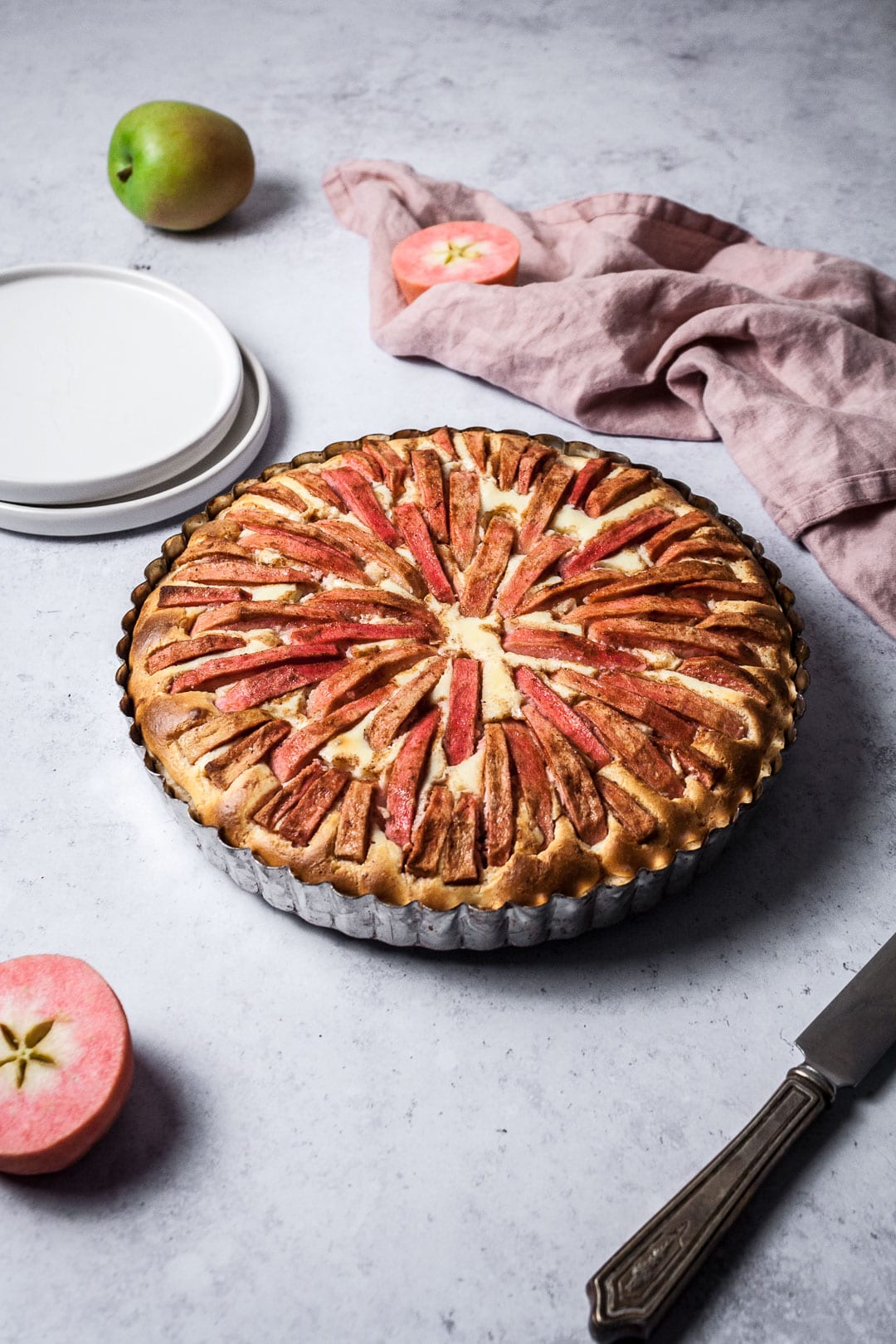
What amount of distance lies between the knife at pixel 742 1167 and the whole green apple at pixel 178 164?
2.46 meters

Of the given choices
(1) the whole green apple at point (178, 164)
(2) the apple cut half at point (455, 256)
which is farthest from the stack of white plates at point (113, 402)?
(2) the apple cut half at point (455, 256)

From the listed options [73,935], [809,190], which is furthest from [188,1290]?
[809,190]

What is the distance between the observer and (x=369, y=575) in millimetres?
2154

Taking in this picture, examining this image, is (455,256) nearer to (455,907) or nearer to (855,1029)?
(455,907)

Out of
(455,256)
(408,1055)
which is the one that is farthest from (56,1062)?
(455,256)

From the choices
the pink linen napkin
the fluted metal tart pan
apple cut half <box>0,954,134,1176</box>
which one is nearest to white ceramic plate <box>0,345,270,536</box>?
the pink linen napkin

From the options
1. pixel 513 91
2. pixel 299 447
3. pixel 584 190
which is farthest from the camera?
pixel 513 91

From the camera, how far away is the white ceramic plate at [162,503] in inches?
98.4

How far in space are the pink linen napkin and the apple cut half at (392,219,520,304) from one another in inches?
2.7

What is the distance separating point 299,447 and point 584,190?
130 cm

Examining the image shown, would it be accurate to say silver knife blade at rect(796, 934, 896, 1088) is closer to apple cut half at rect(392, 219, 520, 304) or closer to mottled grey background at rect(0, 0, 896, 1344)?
mottled grey background at rect(0, 0, 896, 1344)

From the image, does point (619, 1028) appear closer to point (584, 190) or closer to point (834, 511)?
point (834, 511)

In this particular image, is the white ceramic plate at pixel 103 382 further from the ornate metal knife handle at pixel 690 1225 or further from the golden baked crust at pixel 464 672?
the ornate metal knife handle at pixel 690 1225

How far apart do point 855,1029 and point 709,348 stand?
1.60m
